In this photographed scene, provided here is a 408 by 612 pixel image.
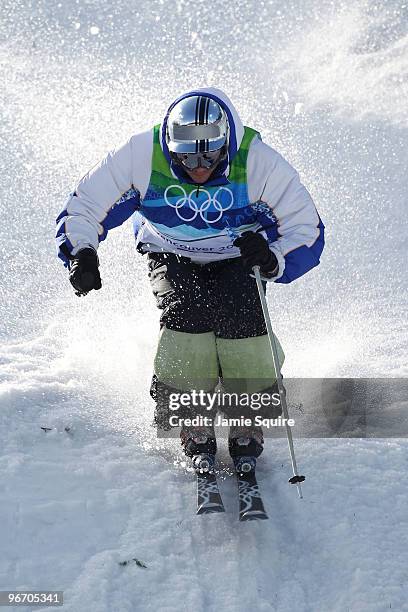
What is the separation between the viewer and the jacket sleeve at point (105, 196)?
402cm

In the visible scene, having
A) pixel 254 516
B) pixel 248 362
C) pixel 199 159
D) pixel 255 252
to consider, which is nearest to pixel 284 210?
pixel 255 252

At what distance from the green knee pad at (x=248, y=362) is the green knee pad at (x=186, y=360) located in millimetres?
65

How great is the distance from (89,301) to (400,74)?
7869 mm

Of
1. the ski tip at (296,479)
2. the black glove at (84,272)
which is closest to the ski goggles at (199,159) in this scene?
the black glove at (84,272)

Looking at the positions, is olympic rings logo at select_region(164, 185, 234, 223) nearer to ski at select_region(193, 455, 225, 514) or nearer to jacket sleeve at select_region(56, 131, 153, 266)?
jacket sleeve at select_region(56, 131, 153, 266)

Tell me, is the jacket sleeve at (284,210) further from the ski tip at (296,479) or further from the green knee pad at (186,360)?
the ski tip at (296,479)

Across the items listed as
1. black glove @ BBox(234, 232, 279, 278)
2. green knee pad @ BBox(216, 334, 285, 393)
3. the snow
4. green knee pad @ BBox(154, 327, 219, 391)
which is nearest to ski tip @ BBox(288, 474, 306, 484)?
the snow

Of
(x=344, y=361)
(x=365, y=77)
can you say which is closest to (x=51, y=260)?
(x=344, y=361)

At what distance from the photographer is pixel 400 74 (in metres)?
12.2

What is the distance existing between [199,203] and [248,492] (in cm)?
152

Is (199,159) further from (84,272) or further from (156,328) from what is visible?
(156,328)

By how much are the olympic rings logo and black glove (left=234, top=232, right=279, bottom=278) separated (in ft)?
0.81

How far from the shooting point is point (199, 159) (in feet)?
12.4

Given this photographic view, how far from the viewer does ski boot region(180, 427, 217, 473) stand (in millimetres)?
3721
